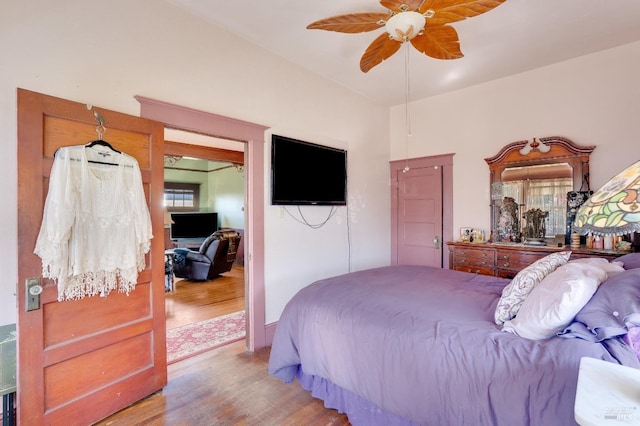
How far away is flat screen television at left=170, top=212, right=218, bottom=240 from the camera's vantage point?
8.16 meters

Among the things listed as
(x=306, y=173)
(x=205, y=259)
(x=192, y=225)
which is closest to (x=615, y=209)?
(x=306, y=173)

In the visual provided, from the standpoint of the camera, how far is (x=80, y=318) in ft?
6.18

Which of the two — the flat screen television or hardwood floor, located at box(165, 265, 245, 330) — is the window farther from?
hardwood floor, located at box(165, 265, 245, 330)

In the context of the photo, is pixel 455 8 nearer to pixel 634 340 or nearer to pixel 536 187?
pixel 634 340

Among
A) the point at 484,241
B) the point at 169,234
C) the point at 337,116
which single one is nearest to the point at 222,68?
the point at 337,116

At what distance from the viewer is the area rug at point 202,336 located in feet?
9.57

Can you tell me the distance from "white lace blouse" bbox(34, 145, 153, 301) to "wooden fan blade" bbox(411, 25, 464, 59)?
2265 millimetres

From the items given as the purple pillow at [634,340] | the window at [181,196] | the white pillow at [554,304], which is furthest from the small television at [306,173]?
Result: the window at [181,196]

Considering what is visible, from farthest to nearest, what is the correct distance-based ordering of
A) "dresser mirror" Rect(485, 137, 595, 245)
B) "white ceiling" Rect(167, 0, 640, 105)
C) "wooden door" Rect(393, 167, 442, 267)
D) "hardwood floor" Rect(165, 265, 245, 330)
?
"wooden door" Rect(393, 167, 442, 267) < "hardwood floor" Rect(165, 265, 245, 330) < "dresser mirror" Rect(485, 137, 595, 245) < "white ceiling" Rect(167, 0, 640, 105)

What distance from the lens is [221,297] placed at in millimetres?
4754

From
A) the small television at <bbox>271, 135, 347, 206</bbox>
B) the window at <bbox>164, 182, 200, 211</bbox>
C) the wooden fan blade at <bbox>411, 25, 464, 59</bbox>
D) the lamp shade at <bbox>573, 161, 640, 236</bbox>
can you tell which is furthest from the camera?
the window at <bbox>164, 182, 200, 211</bbox>

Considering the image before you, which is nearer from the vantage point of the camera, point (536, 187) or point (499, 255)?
point (499, 255)

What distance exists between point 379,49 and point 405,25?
0.46 metres

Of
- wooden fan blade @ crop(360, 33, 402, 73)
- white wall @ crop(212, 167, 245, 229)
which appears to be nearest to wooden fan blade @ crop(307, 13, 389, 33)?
wooden fan blade @ crop(360, 33, 402, 73)
